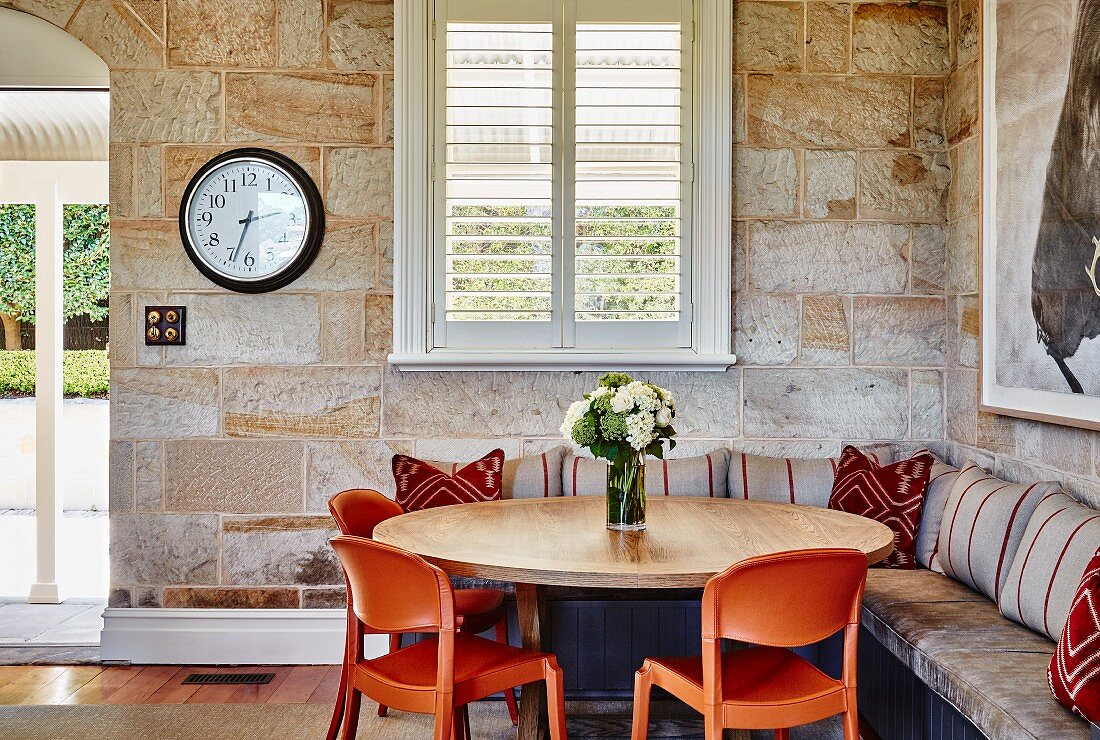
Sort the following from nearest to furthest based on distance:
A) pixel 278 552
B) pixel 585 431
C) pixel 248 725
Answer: pixel 585 431 → pixel 248 725 → pixel 278 552

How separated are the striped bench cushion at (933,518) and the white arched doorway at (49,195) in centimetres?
413

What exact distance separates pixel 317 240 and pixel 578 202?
1126 millimetres

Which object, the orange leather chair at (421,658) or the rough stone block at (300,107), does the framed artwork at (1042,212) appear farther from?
the rough stone block at (300,107)

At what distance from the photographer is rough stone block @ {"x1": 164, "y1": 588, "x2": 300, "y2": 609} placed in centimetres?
367

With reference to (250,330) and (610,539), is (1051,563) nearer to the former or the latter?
(610,539)

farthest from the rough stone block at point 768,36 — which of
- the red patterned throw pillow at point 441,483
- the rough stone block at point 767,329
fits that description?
the red patterned throw pillow at point 441,483

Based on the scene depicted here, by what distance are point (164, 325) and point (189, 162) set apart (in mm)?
705

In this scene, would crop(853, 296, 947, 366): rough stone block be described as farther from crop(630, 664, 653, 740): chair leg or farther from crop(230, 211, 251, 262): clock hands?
crop(230, 211, 251, 262): clock hands

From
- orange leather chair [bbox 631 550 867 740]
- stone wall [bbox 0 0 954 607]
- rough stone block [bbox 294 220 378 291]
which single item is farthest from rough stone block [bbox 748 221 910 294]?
orange leather chair [bbox 631 550 867 740]

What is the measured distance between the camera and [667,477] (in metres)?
3.50

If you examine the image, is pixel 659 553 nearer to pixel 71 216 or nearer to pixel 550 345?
pixel 550 345

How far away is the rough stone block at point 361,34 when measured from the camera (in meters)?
3.65

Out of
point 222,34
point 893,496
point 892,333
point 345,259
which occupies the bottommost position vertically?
point 893,496

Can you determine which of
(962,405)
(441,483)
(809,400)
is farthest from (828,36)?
(441,483)
